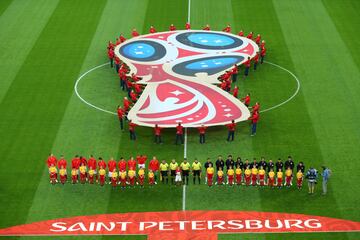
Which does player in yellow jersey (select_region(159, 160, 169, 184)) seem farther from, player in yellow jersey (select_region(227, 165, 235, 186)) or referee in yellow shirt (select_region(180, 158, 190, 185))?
player in yellow jersey (select_region(227, 165, 235, 186))

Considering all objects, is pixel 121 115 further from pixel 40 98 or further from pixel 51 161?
pixel 40 98

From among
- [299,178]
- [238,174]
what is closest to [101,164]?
[238,174]

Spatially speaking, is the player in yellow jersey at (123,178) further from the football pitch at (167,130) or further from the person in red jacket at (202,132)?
the person in red jacket at (202,132)

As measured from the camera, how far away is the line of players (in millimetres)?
33000

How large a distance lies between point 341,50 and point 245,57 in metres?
7.11

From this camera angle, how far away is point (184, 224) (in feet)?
101

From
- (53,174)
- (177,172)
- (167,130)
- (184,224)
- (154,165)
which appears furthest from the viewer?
(167,130)

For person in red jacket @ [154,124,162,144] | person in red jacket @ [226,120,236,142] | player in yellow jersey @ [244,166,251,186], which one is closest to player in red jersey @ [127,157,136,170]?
person in red jacket @ [154,124,162,144]

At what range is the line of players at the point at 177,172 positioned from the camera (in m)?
33.0

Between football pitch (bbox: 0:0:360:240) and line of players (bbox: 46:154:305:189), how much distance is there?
45cm

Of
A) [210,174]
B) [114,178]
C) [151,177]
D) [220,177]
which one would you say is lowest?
[114,178]

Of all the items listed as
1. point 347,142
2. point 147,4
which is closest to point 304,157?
point 347,142

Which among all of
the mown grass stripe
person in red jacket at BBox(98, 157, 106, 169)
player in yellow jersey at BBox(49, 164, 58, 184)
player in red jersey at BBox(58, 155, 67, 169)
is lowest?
the mown grass stripe

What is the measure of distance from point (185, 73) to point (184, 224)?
13203 millimetres
